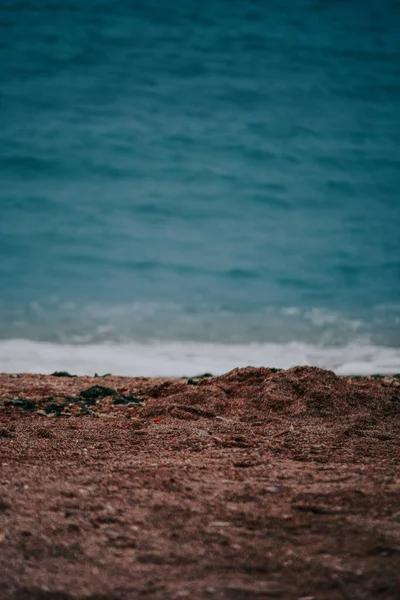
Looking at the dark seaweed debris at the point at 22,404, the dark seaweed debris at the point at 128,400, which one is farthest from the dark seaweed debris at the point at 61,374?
the dark seaweed debris at the point at 22,404

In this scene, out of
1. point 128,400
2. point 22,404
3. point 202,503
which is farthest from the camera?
point 128,400

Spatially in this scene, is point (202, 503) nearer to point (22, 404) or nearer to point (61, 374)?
point (22, 404)

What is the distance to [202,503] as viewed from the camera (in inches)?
166

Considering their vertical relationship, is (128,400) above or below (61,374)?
below

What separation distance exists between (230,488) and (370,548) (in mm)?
1317

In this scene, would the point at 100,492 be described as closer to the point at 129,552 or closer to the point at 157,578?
the point at 129,552

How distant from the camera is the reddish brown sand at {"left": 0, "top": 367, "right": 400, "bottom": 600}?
3184 millimetres

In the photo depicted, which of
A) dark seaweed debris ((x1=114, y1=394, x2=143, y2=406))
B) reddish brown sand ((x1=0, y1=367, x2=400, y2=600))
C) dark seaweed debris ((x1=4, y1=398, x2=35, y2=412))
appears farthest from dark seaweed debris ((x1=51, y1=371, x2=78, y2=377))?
reddish brown sand ((x1=0, y1=367, x2=400, y2=600))

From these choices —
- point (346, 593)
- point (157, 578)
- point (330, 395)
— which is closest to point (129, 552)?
point (157, 578)

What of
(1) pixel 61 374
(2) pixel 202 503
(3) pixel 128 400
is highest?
(1) pixel 61 374

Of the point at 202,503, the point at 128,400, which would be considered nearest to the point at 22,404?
the point at 128,400

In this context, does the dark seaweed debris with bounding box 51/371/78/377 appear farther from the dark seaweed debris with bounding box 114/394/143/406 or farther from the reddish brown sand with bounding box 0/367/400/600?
the reddish brown sand with bounding box 0/367/400/600

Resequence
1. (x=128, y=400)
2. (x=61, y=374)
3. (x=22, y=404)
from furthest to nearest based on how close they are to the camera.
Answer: (x=61, y=374)
(x=128, y=400)
(x=22, y=404)

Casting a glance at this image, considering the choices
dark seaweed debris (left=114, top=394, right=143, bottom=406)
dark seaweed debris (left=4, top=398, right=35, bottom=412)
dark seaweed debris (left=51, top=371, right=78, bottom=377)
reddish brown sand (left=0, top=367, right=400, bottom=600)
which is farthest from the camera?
dark seaweed debris (left=51, top=371, right=78, bottom=377)
